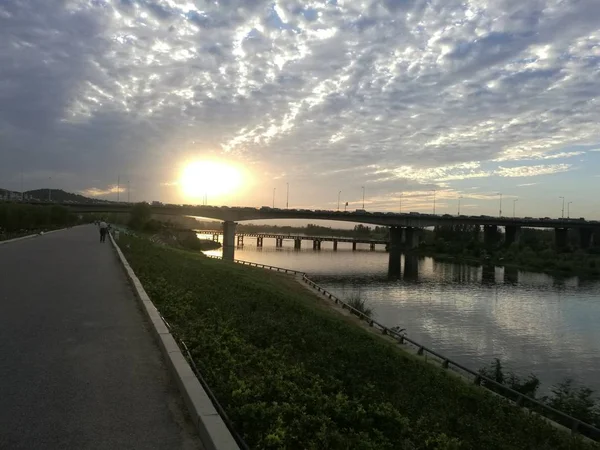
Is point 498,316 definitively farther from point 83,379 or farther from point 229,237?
point 229,237

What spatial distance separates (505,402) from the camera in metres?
10.3

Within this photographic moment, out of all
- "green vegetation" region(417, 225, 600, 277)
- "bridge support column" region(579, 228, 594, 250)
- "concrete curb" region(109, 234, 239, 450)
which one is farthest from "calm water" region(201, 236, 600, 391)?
"bridge support column" region(579, 228, 594, 250)

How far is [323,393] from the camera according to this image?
700 centimetres

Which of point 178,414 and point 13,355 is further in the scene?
point 13,355

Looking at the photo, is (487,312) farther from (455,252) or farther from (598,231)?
(598,231)

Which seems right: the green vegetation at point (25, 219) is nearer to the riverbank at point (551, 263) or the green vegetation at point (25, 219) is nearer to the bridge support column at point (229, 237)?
the bridge support column at point (229, 237)

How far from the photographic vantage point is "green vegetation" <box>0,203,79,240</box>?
146 feet

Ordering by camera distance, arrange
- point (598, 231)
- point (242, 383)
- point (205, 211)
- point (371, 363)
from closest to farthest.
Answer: point (242, 383) < point (371, 363) < point (205, 211) < point (598, 231)

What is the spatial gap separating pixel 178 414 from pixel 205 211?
7657cm

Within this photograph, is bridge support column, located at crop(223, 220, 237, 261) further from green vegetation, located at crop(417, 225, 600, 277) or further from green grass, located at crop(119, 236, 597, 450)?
green grass, located at crop(119, 236, 597, 450)

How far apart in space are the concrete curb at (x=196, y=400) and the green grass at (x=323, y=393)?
0.30 metres

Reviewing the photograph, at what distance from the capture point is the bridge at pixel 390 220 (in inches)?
3157

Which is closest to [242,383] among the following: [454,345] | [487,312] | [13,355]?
[13,355]

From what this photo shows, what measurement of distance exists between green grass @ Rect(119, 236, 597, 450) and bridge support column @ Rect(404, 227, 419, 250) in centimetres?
Answer: 8963
